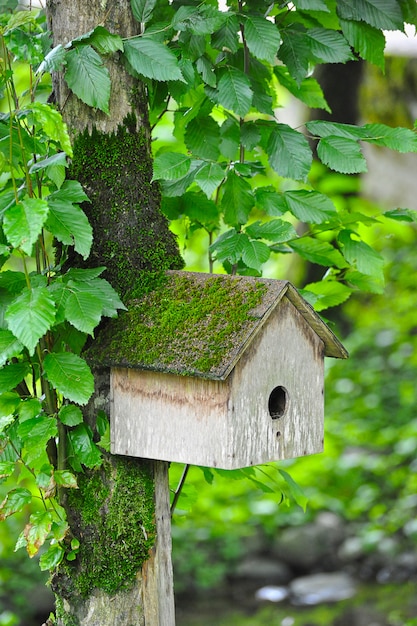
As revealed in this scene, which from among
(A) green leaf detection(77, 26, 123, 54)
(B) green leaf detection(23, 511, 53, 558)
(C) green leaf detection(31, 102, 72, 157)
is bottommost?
(B) green leaf detection(23, 511, 53, 558)

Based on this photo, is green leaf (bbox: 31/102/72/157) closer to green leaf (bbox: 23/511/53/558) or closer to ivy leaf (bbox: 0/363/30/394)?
ivy leaf (bbox: 0/363/30/394)

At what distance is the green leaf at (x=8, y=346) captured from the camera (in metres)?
1.67

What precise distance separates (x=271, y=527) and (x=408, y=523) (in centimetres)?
100

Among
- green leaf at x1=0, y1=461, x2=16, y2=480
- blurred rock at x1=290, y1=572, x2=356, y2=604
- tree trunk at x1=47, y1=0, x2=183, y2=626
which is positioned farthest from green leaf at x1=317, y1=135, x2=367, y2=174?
blurred rock at x1=290, y1=572, x2=356, y2=604

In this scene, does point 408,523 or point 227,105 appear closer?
point 227,105

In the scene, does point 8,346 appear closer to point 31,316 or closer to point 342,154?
point 31,316

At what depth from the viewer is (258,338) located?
Answer: 1.78 m

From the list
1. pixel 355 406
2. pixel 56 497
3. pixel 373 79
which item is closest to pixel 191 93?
pixel 56 497

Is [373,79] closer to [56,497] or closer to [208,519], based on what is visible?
[208,519]

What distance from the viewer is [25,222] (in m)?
1.52

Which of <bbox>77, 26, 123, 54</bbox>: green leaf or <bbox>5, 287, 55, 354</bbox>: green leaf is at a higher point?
A: <bbox>77, 26, 123, 54</bbox>: green leaf

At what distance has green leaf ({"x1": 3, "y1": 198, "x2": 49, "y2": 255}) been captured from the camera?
59.2 inches

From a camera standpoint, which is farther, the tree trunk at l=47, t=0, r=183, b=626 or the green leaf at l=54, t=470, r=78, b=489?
the tree trunk at l=47, t=0, r=183, b=626

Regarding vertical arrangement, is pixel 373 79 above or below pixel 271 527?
above
